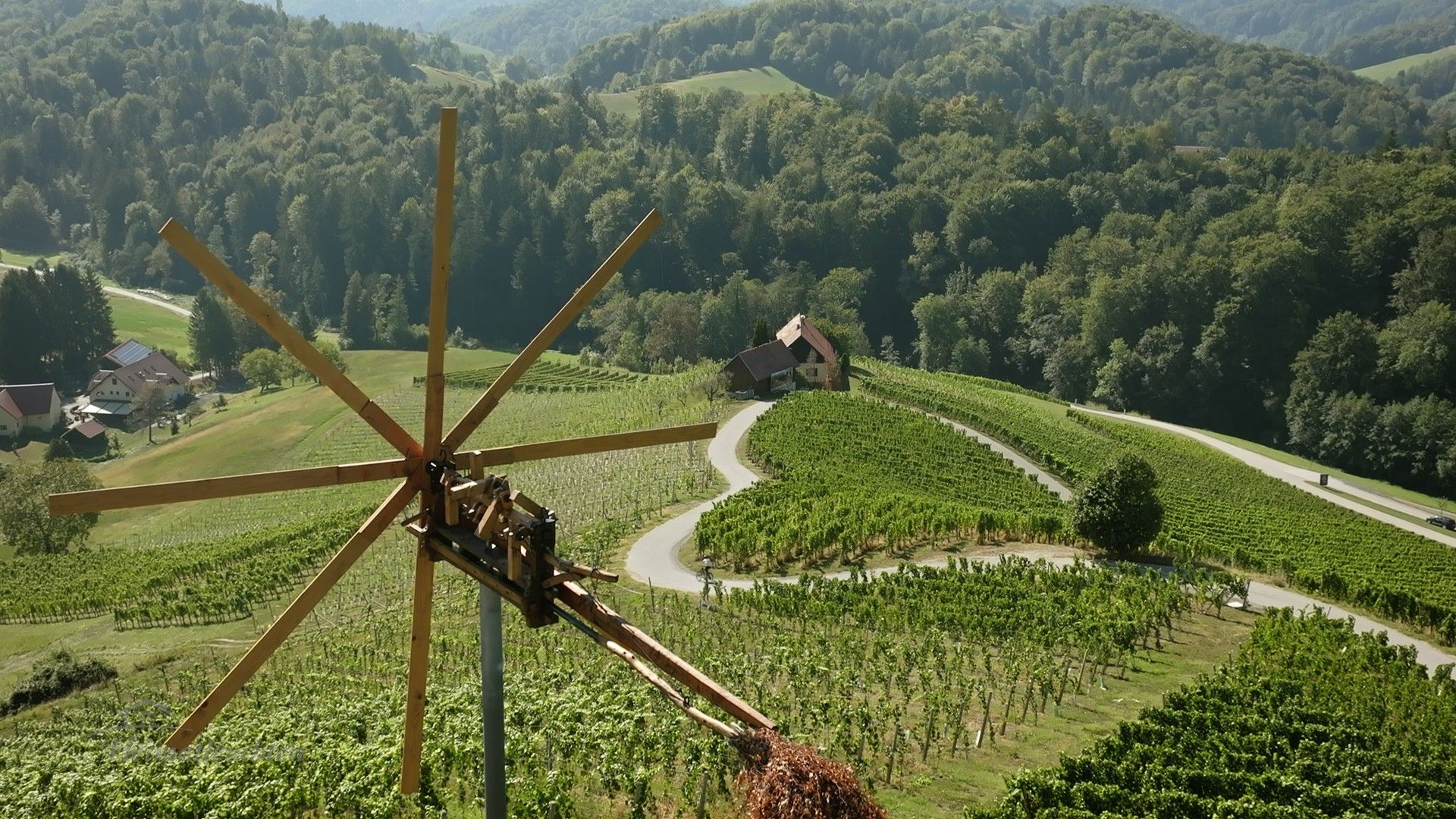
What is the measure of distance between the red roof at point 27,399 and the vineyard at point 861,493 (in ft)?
240

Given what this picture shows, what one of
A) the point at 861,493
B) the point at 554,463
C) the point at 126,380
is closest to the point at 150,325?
the point at 126,380

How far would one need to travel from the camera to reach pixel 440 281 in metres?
8.97

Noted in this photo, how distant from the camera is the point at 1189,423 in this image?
97.9m

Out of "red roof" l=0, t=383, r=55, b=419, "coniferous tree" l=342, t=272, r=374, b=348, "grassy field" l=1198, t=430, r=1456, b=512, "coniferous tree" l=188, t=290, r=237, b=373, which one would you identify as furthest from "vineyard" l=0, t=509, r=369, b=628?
"coniferous tree" l=342, t=272, r=374, b=348

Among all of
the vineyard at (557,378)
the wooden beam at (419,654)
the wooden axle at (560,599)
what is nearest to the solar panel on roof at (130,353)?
the vineyard at (557,378)

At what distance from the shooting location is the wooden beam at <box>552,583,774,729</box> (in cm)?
718

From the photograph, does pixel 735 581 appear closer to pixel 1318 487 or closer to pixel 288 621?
pixel 288 621

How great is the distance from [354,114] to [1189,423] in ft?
485

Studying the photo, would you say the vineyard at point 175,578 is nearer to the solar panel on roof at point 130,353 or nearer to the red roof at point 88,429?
the red roof at point 88,429

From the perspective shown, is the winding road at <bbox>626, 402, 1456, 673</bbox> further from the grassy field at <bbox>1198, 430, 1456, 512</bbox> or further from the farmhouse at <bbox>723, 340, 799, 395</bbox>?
the grassy field at <bbox>1198, 430, 1456, 512</bbox>

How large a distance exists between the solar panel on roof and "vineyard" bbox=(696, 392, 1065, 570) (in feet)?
259

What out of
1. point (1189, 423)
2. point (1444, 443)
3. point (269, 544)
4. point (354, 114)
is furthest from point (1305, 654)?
point (354, 114)

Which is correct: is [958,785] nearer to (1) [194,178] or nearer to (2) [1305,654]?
(2) [1305,654]

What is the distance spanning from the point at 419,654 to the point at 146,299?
153 meters
